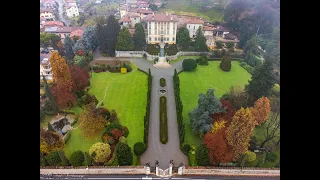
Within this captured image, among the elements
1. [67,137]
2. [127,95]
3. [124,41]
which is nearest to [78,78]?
[127,95]

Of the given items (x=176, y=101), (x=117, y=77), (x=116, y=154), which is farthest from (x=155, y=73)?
(x=116, y=154)

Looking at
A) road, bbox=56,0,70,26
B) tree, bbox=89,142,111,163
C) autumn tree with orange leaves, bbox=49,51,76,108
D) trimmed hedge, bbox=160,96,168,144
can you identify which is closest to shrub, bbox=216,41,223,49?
trimmed hedge, bbox=160,96,168,144

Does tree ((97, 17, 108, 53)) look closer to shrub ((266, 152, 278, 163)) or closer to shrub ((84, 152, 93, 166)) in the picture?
shrub ((84, 152, 93, 166))

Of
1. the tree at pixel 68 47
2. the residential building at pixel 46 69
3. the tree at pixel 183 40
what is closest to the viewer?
the residential building at pixel 46 69

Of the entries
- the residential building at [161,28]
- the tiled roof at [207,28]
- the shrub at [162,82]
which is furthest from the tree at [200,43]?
the shrub at [162,82]

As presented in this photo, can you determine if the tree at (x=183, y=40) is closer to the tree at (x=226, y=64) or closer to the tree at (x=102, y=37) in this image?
the tree at (x=226, y=64)

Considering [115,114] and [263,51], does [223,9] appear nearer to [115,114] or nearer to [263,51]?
[263,51]
